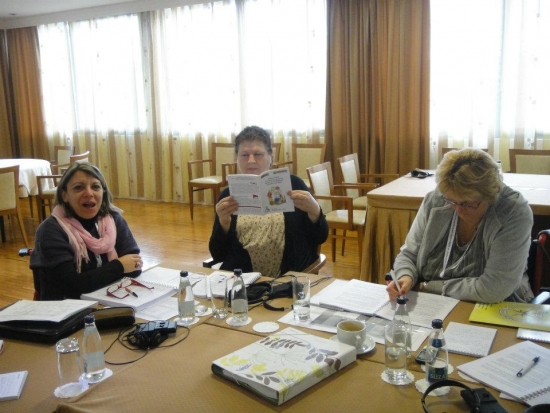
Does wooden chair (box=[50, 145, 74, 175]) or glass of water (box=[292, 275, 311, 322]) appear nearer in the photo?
glass of water (box=[292, 275, 311, 322])

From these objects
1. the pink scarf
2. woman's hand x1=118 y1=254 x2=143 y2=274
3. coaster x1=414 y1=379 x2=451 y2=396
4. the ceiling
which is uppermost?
the ceiling

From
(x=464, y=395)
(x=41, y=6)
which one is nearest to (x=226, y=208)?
(x=464, y=395)

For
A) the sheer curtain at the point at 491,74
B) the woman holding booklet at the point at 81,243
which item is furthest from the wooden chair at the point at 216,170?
the woman holding booklet at the point at 81,243

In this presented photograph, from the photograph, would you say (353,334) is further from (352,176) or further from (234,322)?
(352,176)

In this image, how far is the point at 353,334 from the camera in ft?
4.66

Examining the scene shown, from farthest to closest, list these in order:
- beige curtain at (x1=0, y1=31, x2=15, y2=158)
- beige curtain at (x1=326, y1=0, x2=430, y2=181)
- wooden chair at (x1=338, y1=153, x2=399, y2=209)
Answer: beige curtain at (x1=0, y1=31, x2=15, y2=158) → beige curtain at (x1=326, y1=0, x2=430, y2=181) → wooden chair at (x1=338, y1=153, x2=399, y2=209)

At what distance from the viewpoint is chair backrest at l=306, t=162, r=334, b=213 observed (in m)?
4.02

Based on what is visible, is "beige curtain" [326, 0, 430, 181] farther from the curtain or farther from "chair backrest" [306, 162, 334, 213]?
the curtain

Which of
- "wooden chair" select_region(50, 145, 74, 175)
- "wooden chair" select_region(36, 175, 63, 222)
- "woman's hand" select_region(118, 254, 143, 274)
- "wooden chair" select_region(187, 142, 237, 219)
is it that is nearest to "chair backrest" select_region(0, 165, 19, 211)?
"wooden chair" select_region(36, 175, 63, 222)

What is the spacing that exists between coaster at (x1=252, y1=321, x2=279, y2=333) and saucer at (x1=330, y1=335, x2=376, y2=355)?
0.19 metres

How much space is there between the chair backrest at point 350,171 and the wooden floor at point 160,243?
52 cm

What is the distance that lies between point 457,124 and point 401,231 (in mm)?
2413

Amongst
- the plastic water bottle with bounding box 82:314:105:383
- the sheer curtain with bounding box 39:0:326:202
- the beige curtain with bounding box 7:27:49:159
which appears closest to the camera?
the plastic water bottle with bounding box 82:314:105:383

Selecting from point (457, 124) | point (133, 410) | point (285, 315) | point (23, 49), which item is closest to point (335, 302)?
point (285, 315)
